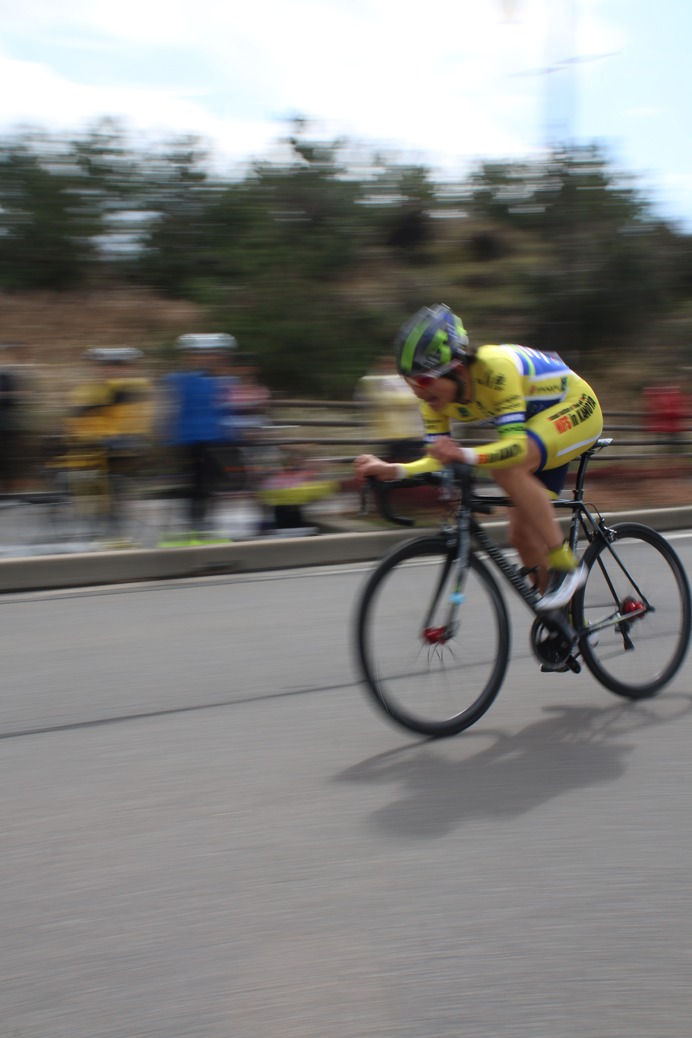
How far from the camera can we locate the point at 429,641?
4.28m

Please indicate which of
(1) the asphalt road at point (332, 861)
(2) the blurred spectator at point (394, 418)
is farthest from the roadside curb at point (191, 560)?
(1) the asphalt road at point (332, 861)

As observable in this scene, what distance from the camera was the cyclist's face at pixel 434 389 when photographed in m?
4.18

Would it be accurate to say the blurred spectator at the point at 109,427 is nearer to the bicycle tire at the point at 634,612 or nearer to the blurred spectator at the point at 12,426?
the blurred spectator at the point at 12,426

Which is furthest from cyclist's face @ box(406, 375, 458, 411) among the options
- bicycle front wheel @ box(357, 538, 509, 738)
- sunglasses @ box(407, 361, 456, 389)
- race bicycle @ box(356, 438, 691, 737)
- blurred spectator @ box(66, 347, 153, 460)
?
blurred spectator @ box(66, 347, 153, 460)

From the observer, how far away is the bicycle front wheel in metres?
4.19

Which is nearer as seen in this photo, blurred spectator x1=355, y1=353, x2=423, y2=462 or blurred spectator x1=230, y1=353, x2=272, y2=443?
blurred spectator x1=230, y1=353, x2=272, y2=443

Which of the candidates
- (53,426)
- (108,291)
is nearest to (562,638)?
(53,426)

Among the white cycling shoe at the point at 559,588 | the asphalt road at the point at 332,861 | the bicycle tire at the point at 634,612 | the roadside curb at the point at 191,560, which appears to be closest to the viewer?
the asphalt road at the point at 332,861

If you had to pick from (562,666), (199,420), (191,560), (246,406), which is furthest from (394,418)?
(562,666)

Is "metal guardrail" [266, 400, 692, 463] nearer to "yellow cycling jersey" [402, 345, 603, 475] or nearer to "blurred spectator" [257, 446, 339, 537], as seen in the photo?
"blurred spectator" [257, 446, 339, 537]

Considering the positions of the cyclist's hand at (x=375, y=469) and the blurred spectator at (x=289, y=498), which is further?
the blurred spectator at (x=289, y=498)

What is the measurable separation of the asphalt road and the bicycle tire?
0.47ft

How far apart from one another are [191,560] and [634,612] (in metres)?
4.44

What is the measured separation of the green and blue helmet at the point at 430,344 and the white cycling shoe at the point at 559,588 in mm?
972
